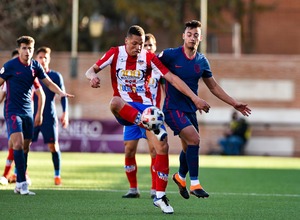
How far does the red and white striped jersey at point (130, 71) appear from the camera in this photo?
1162 centimetres

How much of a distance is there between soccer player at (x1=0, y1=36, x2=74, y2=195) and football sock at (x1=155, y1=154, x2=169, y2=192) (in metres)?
2.48

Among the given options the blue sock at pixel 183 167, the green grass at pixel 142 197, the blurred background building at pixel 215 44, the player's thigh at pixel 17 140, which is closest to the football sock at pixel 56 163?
the green grass at pixel 142 197

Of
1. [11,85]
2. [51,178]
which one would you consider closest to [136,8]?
[51,178]

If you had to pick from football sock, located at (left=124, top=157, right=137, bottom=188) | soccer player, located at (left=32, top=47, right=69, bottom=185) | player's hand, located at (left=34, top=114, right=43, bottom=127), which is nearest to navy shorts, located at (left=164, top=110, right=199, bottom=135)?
football sock, located at (left=124, top=157, right=137, bottom=188)

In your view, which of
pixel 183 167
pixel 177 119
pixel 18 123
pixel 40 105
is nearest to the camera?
pixel 177 119

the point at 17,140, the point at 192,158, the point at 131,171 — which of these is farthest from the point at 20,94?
the point at 192,158

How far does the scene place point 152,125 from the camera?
1085cm

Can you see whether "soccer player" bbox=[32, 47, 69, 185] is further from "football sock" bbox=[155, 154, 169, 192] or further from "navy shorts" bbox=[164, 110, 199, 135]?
"football sock" bbox=[155, 154, 169, 192]

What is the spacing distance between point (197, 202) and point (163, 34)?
3347cm

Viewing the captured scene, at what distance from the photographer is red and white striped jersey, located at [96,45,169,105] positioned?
11617 mm

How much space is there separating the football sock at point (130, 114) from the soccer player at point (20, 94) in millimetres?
2114

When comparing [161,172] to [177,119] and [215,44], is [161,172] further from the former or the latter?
[215,44]

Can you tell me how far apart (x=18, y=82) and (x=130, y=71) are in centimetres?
237

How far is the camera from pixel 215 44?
4572cm
